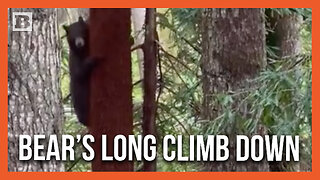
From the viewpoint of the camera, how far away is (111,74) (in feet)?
4.92

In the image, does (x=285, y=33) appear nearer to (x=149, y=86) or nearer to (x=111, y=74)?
(x=149, y=86)

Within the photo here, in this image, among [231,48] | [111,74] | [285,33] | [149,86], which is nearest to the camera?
[111,74]

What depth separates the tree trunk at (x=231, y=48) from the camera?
209cm

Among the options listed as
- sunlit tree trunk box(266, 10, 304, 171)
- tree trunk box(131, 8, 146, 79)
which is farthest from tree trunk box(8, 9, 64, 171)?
sunlit tree trunk box(266, 10, 304, 171)

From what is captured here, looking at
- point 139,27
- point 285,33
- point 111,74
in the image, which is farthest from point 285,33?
point 111,74

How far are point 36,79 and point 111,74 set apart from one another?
724mm

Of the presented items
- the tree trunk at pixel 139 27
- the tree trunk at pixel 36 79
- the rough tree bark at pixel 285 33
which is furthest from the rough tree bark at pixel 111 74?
the rough tree bark at pixel 285 33

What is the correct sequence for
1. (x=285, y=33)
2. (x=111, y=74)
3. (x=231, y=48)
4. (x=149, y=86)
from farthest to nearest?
(x=285, y=33)
(x=231, y=48)
(x=149, y=86)
(x=111, y=74)

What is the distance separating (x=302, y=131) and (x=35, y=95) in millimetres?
856

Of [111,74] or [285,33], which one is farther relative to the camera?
[285,33]

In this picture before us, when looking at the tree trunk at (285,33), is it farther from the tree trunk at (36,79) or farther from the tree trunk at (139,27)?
the tree trunk at (36,79)

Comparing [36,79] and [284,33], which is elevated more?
[284,33]

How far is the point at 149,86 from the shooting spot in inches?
63.9

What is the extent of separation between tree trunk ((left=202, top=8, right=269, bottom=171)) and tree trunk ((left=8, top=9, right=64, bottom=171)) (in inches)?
17.8
